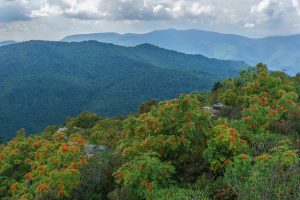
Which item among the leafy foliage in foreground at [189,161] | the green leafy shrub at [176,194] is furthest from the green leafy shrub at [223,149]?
the green leafy shrub at [176,194]

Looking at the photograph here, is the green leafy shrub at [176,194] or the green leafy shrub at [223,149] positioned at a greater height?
the green leafy shrub at [223,149]

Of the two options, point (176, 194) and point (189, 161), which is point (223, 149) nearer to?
point (189, 161)

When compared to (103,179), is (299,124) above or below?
above

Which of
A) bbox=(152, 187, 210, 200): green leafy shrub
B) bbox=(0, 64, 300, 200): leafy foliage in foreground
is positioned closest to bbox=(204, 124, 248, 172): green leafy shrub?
bbox=(0, 64, 300, 200): leafy foliage in foreground

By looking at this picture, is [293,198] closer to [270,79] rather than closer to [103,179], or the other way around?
[103,179]

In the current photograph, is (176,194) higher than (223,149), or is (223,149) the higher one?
(223,149)

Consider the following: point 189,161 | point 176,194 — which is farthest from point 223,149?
point 176,194

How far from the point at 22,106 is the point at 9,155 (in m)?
170

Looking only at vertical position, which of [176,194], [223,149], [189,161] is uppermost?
[223,149]

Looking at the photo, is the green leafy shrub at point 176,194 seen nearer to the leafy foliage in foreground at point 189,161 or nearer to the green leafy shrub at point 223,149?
the leafy foliage in foreground at point 189,161

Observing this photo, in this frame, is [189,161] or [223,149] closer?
[223,149]

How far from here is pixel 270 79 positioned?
59.4ft

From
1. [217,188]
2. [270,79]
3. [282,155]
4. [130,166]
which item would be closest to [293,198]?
[282,155]

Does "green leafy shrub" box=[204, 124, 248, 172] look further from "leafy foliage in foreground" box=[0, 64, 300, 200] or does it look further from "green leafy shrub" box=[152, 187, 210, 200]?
"green leafy shrub" box=[152, 187, 210, 200]
